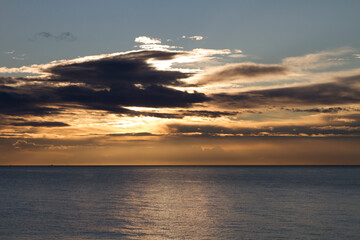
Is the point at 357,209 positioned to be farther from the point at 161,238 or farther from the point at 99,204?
the point at 99,204

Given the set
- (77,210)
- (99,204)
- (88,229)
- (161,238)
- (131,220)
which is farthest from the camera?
(99,204)

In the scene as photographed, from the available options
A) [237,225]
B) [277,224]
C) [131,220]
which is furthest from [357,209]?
[131,220]

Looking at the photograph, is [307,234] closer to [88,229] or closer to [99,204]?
[88,229]

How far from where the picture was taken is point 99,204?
Answer: 71250 millimetres

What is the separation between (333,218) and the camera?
52.8 meters

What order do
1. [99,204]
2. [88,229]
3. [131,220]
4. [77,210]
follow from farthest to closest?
[99,204], [77,210], [131,220], [88,229]

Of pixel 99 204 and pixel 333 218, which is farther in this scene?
pixel 99 204

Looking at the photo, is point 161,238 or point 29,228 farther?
point 29,228

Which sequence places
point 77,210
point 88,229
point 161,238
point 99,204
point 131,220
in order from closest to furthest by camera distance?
Answer: point 161,238 → point 88,229 → point 131,220 → point 77,210 → point 99,204

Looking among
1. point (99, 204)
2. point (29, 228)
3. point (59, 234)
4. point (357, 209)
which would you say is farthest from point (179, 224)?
point (357, 209)

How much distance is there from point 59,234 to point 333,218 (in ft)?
116

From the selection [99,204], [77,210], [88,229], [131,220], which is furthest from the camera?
[99,204]

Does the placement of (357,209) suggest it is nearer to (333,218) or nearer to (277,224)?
(333,218)

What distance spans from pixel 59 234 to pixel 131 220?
36.1ft
